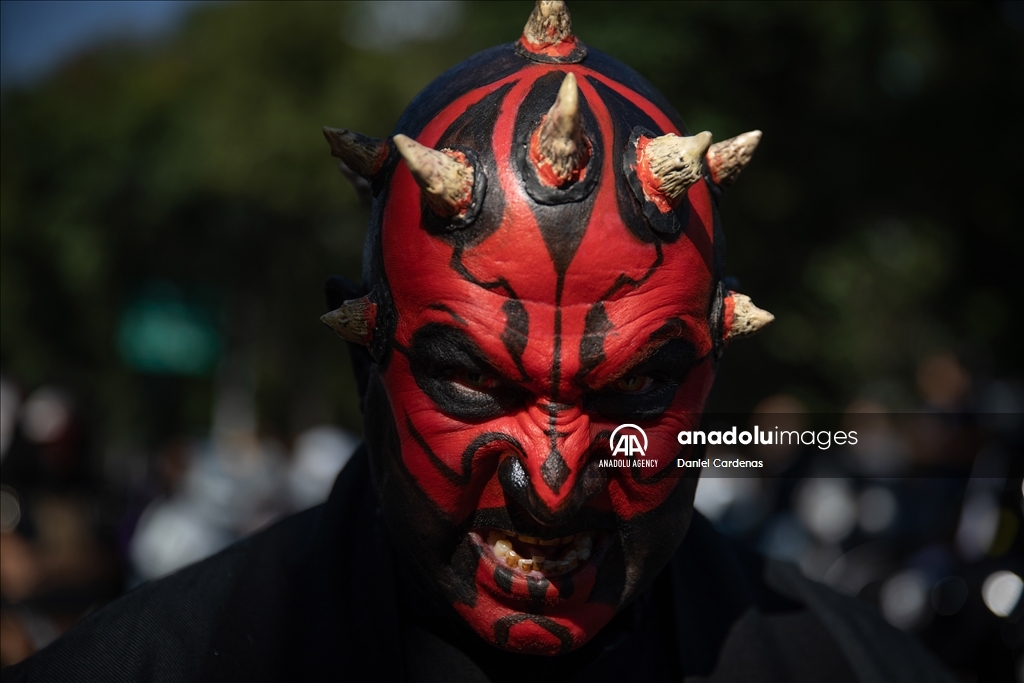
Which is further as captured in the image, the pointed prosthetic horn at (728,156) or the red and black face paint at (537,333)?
the pointed prosthetic horn at (728,156)

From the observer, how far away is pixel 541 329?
2.09m

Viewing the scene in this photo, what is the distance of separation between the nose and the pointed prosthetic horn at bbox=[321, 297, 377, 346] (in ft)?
1.40

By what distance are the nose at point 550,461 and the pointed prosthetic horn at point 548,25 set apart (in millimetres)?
862

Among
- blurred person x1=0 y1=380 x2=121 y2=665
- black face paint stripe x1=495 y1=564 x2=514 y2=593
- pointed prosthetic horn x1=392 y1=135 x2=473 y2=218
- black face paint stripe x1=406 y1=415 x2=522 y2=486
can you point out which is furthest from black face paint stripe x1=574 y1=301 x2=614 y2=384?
blurred person x1=0 y1=380 x2=121 y2=665

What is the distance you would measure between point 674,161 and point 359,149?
2.40 ft

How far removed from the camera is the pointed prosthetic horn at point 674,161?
82.6 inches

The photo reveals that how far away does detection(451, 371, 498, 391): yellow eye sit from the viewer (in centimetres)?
217

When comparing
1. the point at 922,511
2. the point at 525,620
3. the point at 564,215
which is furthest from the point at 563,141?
the point at 922,511

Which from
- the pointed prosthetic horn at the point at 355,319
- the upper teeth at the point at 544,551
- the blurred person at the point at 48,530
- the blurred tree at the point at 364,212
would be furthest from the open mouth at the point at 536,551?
the blurred tree at the point at 364,212

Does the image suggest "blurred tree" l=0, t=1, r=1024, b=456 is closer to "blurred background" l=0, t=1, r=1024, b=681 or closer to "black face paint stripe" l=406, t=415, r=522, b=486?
"blurred background" l=0, t=1, r=1024, b=681

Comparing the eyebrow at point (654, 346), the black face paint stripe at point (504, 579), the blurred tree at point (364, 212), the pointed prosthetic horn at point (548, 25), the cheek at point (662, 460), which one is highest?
the pointed prosthetic horn at point (548, 25)

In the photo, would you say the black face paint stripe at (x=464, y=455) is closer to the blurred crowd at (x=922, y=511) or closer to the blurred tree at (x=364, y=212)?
the blurred crowd at (x=922, y=511)

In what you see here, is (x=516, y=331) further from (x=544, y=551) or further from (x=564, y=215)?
(x=544, y=551)

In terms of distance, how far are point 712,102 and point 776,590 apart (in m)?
12.1
